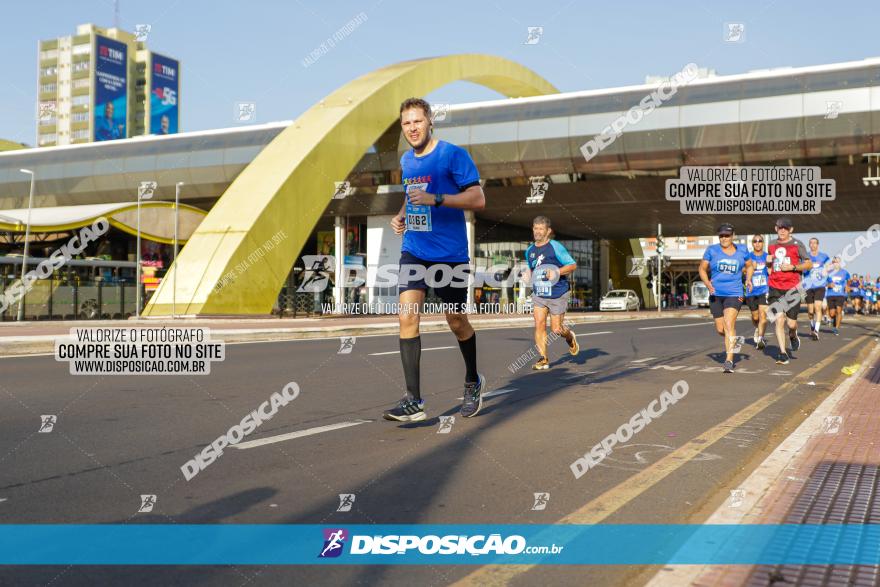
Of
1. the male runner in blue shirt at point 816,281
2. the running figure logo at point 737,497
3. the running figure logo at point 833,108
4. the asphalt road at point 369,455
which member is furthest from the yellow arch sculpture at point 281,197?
the running figure logo at point 737,497

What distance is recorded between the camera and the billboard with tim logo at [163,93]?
13325 cm

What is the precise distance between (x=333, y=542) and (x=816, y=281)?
15895 millimetres

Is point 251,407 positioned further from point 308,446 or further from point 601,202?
point 601,202

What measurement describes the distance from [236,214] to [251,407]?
24.0m

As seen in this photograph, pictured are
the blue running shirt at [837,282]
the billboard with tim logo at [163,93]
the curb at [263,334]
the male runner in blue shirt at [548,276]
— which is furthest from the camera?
the billboard with tim logo at [163,93]

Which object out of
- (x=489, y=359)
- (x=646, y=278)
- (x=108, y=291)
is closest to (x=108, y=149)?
(x=108, y=291)

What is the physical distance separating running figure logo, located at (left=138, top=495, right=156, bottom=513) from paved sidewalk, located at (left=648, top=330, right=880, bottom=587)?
2.06 meters

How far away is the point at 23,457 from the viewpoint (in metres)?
4.27

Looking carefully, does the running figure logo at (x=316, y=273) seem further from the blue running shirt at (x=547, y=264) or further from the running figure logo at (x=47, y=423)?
the running figure logo at (x=47, y=423)

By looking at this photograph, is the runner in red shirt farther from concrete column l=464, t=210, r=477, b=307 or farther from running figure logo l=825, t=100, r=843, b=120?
concrete column l=464, t=210, r=477, b=307

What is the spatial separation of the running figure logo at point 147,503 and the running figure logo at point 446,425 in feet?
7.35

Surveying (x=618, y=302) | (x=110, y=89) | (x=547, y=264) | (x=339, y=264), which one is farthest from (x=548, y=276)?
(x=110, y=89)

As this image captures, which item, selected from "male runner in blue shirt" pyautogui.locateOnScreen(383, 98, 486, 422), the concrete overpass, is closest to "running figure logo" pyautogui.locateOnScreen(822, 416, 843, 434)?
"male runner in blue shirt" pyautogui.locateOnScreen(383, 98, 486, 422)

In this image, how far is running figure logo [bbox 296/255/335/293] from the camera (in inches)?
1725
